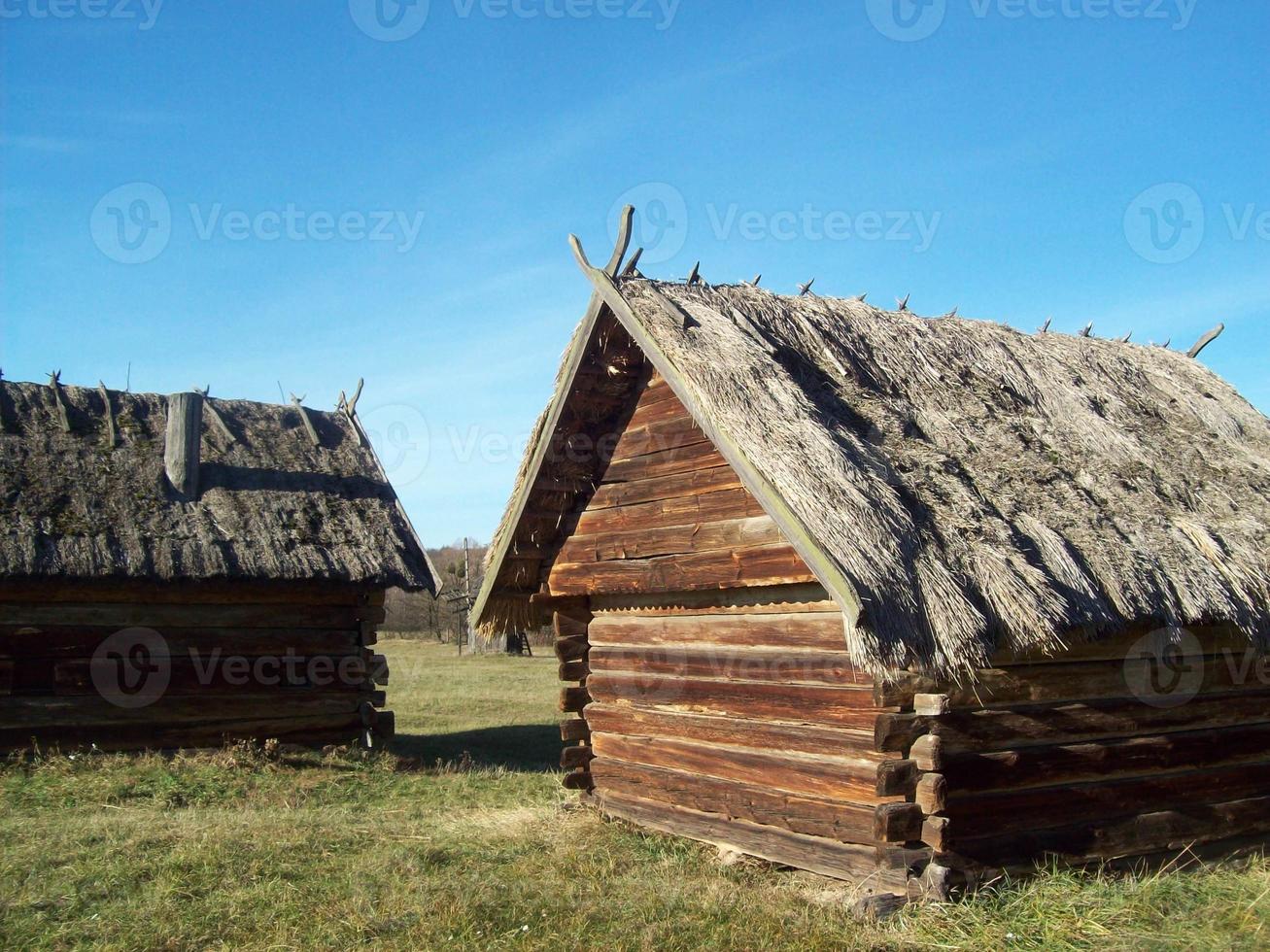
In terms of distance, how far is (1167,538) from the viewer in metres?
8.07

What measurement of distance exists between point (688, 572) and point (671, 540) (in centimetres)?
34

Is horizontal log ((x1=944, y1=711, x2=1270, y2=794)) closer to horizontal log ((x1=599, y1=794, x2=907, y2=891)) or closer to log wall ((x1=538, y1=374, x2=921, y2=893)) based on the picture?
log wall ((x1=538, y1=374, x2=921, y2=893))

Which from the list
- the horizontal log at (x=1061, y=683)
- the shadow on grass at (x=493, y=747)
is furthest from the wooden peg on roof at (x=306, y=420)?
the horizontal log at (x=1061, y=683)

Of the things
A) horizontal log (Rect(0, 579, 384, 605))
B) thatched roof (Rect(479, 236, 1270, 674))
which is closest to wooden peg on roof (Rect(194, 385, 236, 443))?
horizontal log (Rect(0, 579, 384, 605))

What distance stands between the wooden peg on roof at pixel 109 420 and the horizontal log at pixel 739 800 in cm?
863

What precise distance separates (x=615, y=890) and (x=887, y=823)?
1943mm

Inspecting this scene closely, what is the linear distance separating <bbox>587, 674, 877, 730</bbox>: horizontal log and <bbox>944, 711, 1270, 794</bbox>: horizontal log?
0.74 metres

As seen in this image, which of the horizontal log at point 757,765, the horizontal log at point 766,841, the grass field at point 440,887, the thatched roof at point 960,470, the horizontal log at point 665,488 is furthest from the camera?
the horizontal log at point 665,488

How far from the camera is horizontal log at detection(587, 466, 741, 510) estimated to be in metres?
8.62

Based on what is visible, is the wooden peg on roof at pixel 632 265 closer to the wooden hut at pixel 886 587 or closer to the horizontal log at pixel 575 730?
the wooden hut at pixel 886 587

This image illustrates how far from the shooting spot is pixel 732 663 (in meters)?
8.69

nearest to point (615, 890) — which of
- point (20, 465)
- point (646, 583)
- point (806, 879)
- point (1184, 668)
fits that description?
point (806, 879)

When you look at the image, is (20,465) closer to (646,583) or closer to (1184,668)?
(646,583)

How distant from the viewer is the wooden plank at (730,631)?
7.76 metres
